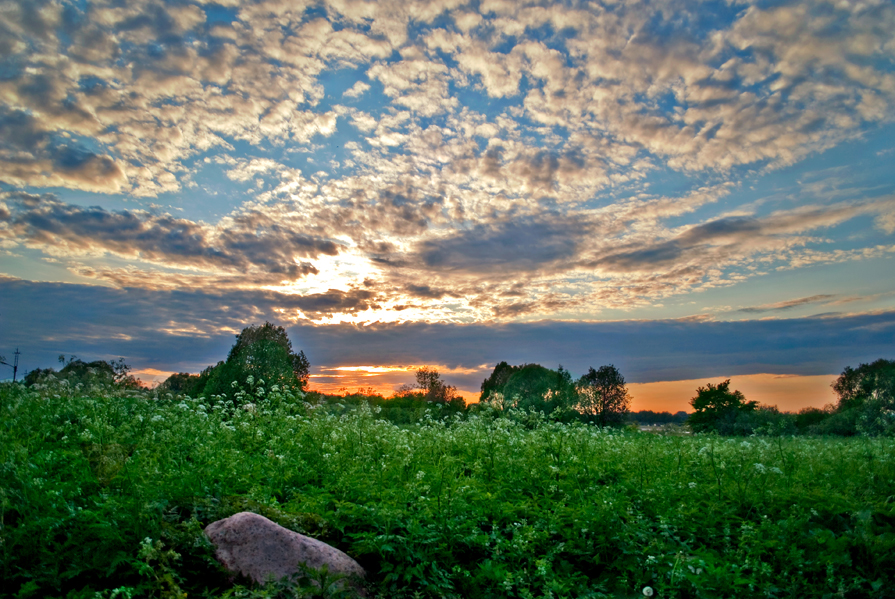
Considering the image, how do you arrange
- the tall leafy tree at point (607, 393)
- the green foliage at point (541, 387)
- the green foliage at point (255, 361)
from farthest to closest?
the tall leafy tree at point (607, 393) < the green foliage at point (541, 387) < the green foliage at point (255, 361)

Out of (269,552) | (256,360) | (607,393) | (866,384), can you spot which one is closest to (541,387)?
(607,393)

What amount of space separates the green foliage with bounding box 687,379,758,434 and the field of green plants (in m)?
31.2

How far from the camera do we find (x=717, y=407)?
129 feet

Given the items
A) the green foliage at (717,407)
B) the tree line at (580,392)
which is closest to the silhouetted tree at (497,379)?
the tree line at (580,392)

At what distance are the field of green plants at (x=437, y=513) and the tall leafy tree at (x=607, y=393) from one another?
92.4ft

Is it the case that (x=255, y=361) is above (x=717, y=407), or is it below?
above

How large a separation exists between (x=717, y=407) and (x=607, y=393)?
945 centimetres

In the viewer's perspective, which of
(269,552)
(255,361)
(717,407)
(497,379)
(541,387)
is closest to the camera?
(269,552)

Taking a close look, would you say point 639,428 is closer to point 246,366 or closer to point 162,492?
point 162,492

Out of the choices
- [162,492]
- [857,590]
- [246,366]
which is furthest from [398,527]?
[246,366]

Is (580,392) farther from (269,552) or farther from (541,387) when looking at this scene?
(269,552)

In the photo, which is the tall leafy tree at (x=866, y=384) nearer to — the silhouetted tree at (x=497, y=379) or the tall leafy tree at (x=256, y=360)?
the silhouetted tree at (x=497, y=379)

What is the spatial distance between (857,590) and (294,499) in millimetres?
6788

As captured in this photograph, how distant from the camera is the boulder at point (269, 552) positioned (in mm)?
4840
